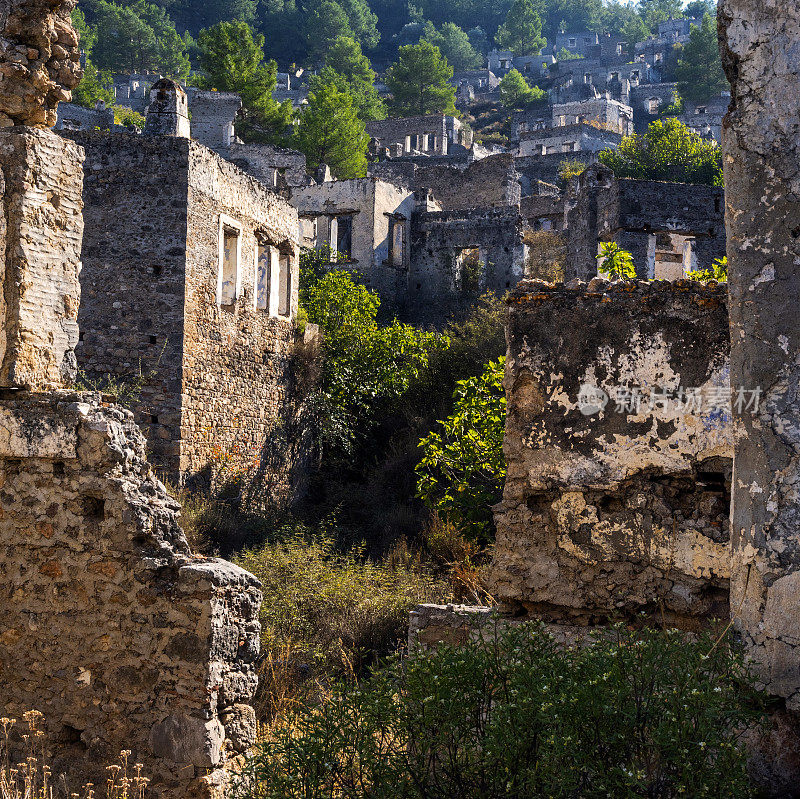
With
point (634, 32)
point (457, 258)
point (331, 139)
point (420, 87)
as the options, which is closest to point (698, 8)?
point (634, 32)

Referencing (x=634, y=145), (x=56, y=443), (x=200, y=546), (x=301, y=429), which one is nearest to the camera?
(x=56, y=443)

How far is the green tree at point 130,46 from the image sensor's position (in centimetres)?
6075

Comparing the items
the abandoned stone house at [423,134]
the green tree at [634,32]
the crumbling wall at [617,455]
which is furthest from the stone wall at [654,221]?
the green tree at [634,32]

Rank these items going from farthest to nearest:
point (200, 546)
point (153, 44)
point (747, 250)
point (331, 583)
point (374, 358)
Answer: point (153, 44)
point (374, 358)
point (200, 546)
point (331, 583)
point (747, 250)

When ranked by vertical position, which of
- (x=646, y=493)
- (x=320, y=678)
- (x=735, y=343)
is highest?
(x=735, y=343)

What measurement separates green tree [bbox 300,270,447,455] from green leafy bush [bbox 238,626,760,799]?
41.0 feet

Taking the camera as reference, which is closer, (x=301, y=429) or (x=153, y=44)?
(x=301, y=429)

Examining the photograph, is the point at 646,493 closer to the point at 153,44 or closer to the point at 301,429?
the point at 301,429

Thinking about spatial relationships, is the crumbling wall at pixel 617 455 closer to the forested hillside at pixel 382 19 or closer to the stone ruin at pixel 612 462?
the stone ruin at pixel 612 462

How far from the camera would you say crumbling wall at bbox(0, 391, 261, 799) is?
5715 millimetres

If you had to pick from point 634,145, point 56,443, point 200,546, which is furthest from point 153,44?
point 56,443

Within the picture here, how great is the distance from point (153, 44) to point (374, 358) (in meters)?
52.5

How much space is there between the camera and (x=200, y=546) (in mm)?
11602

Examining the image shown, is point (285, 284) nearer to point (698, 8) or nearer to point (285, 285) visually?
point (285, 285)
